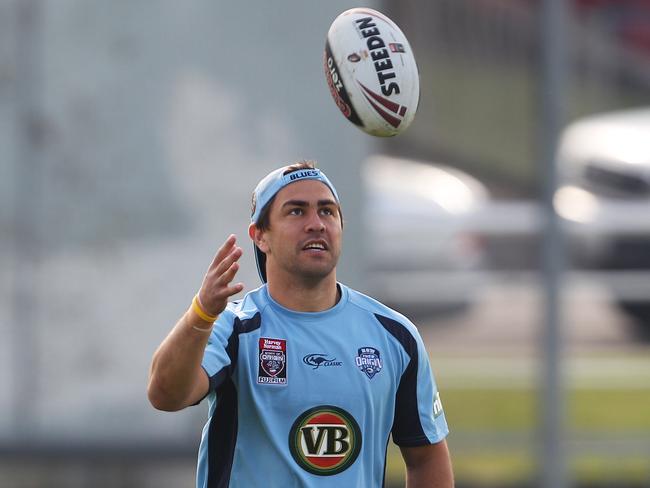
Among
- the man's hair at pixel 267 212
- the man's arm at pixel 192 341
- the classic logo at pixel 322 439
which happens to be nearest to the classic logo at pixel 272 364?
the classic logo at pixel 322 439

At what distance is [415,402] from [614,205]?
6800 mm

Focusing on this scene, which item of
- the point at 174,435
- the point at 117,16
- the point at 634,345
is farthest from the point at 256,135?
the point at 634,345

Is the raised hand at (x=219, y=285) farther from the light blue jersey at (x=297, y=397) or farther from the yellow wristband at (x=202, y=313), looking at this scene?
the light blue jersey at (x=297, y=397)

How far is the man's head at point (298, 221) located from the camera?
148 inches

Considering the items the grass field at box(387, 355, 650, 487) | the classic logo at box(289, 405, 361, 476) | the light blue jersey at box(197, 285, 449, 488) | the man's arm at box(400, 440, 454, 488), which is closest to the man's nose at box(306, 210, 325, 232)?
the light blue jersey at box(197, 285, 449, 488)

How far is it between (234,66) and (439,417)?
441 cm

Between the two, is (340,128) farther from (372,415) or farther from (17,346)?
(372,415)

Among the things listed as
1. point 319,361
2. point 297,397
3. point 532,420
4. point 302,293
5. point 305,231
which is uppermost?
point 532,420

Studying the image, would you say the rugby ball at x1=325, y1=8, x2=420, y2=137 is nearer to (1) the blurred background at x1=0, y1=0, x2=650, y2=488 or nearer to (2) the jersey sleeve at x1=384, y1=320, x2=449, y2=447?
(2) the jersey sleeve at x1=384, y1=320, x2=449, y2=447

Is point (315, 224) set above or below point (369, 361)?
above

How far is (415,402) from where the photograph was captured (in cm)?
395

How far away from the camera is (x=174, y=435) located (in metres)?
8.03

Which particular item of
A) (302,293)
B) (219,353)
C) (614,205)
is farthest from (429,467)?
(614,205)

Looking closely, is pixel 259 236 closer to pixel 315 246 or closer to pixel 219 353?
pixel 315 246
